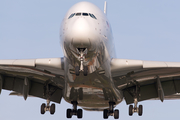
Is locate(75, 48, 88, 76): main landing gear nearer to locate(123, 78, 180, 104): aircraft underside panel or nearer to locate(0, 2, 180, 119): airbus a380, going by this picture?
locate(0, 2, 180, 119): airbus a380

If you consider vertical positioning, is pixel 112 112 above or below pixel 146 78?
below

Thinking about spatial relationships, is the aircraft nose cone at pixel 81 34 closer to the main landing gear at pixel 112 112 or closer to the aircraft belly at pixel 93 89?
the aircraft belly at pixel 93 89

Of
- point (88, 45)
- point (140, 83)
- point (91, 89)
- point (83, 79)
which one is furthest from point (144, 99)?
point (88, 45)

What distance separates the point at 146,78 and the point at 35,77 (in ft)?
28.9

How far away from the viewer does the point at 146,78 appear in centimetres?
2842

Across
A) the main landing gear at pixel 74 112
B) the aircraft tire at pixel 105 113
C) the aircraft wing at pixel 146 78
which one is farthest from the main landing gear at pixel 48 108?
the aircraft wing at pixel 146 78

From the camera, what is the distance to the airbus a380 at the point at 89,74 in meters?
22.2

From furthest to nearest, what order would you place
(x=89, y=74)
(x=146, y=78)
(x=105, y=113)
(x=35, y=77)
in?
(x=105, y=113), (x=35, y=77), (x=146, y=78), (x=89, y=74)

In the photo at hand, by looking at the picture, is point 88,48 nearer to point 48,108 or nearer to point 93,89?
point 93,89

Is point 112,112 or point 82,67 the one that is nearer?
point 82,67

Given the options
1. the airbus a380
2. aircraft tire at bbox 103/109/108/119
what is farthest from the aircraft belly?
aircraft tire at bbox 103/109/108/119

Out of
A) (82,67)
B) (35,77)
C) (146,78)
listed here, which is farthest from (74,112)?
(82,67)

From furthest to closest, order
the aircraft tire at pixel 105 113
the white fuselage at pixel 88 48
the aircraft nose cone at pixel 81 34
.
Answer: the aircraft tire at pixel 105 113
the white fuselage at pixel 88 48
the aircraft nose cone at pixel 81 34

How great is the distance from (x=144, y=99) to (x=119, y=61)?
6859 millimetres
